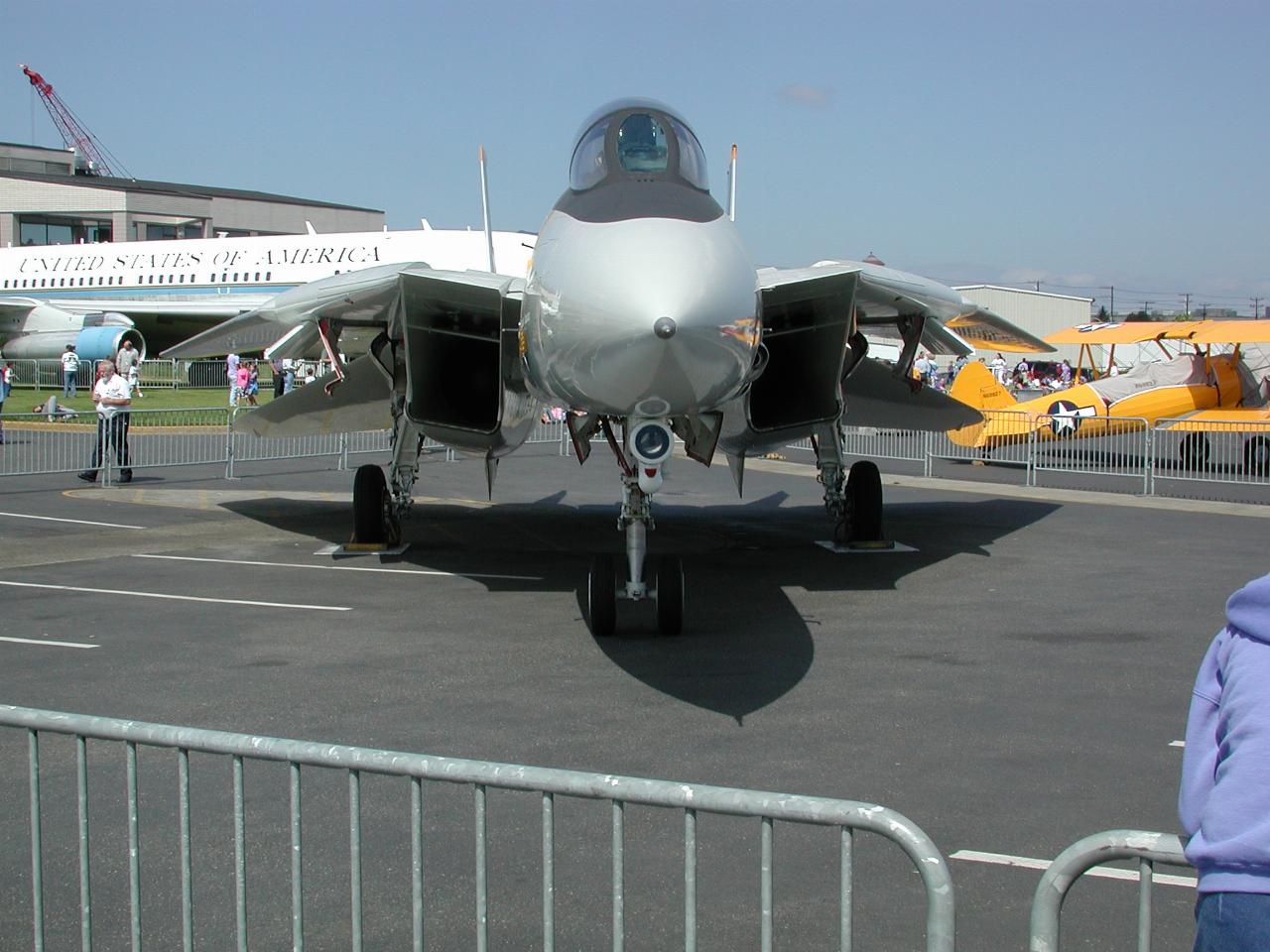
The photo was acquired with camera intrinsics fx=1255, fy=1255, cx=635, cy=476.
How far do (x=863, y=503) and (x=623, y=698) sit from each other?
6.36m

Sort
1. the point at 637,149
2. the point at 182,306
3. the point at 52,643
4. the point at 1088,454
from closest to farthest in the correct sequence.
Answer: the point at 52,643
the point at 637,149
the point at 1088,454
the point at 182,306

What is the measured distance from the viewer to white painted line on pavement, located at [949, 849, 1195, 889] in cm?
449

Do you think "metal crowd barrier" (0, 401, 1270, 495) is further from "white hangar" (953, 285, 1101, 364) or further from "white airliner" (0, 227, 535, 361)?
"white hangar" (953, 285, 1101, 364)

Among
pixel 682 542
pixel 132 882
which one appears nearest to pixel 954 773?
pixel 132 882

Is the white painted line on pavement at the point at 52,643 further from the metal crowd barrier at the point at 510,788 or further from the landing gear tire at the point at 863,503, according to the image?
the landing gear tire at the point at 863,503

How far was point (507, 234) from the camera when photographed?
33.9 m

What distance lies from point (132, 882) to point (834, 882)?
2.35 m

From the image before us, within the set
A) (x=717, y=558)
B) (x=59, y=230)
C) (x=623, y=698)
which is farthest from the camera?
(x=59, y=230)

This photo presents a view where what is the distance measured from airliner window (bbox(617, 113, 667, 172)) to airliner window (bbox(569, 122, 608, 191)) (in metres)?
0.16

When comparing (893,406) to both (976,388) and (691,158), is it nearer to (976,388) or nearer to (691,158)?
(691,158)

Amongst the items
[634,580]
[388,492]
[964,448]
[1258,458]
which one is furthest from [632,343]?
[964,448]

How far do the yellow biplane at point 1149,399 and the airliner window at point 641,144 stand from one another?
45.2 ft

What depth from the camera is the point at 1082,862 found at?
2520 mm

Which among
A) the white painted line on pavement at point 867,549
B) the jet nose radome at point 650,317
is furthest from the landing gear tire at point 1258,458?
the jet nose radome at point 650,317
